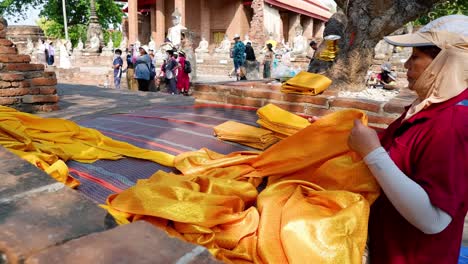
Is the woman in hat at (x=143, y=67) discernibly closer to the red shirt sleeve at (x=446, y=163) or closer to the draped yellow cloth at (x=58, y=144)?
the draped yellow cloth at (x=58, y=144)

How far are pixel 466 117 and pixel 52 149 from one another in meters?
2.08

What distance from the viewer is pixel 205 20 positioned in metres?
A: 24.1

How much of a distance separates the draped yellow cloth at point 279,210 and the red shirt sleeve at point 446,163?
278 mm

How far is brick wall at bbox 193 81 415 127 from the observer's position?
111 inches

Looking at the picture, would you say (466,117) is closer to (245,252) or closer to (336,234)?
(336,234)

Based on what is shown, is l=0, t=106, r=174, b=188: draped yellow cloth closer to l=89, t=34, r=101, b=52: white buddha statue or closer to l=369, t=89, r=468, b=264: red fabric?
l=369, t=89, r=468, b=264: red fabric

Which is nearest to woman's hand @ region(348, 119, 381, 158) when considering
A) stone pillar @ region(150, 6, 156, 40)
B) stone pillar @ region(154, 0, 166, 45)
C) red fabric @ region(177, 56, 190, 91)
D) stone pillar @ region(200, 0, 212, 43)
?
red fabric @ region(177, 56, 190, 91)

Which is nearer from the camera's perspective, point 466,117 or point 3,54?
point 466,117

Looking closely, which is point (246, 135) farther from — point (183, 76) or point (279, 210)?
point (183, 76)

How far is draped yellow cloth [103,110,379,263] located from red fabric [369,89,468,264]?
0.14m

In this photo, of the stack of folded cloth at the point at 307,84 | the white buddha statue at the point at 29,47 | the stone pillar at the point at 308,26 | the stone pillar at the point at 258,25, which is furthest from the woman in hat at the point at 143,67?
the stone pillar at the point at 308,26

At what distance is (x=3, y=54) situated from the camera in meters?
4.66

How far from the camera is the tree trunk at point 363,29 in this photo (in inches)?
169

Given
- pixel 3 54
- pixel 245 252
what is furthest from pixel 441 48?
pixel 3 54
